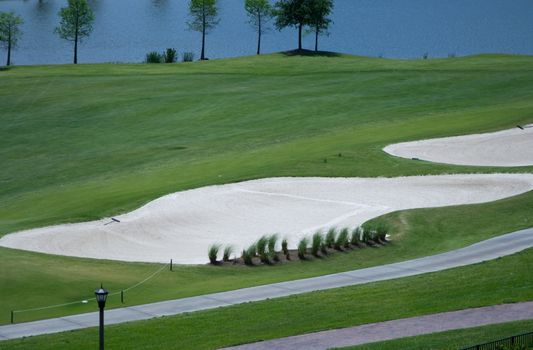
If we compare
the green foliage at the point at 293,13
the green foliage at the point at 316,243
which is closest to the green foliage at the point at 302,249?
the green foliage at the point at 316,243

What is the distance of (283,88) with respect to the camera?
6256 cm

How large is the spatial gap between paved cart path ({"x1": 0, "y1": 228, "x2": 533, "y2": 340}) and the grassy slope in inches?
33.9

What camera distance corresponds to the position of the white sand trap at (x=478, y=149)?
42719 mm

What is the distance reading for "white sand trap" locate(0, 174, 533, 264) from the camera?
1220 inches

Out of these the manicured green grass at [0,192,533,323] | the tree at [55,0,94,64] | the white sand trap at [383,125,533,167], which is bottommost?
the manicured green grass at [0,192,533,323]

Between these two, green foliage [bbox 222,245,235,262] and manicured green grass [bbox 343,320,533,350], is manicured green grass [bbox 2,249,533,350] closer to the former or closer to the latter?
manicured green grass [bbox 343,320,533,350]

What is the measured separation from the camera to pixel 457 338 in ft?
63.5

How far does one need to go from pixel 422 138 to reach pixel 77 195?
16.6 metres

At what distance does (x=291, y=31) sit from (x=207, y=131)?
8102 centimetres

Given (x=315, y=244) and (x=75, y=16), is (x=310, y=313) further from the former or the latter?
(x=75, y=16)

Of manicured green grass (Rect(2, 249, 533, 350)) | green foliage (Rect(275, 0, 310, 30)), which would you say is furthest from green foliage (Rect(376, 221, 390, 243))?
green foliage (Rect(275, 0, 310, 30))

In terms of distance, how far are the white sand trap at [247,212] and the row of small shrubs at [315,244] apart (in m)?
1.02

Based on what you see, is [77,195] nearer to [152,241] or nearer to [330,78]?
[152,241]

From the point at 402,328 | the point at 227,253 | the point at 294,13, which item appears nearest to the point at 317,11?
the point at 294,13
